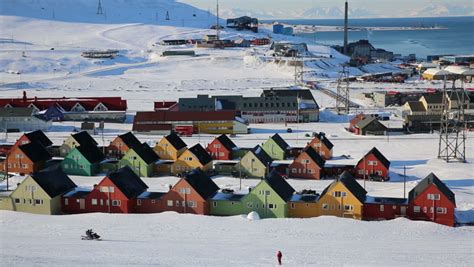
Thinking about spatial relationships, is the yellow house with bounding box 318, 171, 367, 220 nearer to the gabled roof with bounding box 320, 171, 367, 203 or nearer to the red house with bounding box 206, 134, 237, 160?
the gabled roof with bounding box 320, 171, 367, 203

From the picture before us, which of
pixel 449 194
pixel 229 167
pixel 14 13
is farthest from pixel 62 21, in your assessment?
pixel 449 194

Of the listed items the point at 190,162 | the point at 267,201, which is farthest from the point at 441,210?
the point at 190,162

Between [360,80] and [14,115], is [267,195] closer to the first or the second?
[14,115]

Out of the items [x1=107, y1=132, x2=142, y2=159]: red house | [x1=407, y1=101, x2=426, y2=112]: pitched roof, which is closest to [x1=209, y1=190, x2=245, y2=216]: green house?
[x1=107, y1=132, x2=142, y2=159]: red house

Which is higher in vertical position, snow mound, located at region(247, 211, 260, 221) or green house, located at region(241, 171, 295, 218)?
green house, located at region(241, 171, 295, 218)

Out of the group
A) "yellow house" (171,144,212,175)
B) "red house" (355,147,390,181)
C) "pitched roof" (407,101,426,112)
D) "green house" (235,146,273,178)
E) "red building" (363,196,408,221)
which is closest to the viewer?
"red building" (363,196,408,221)

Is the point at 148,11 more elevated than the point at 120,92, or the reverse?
the point at 148,11
